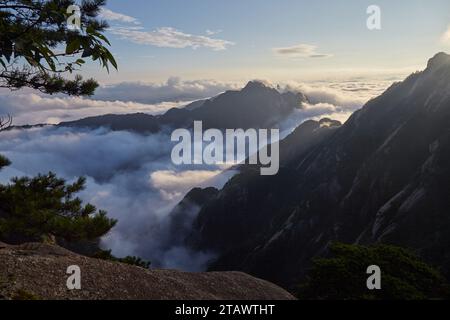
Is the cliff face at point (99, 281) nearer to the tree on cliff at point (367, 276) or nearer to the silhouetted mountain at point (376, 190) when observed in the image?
the tree on cliff at point (367, 276)

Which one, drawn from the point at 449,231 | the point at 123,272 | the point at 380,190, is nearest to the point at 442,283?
the point at 123,272

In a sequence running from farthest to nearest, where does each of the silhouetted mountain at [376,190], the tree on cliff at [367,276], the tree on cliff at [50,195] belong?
the silhouetted mountain at [376,190] < the tree on cliff at [367,276] < the tree on cliff at [50,195]

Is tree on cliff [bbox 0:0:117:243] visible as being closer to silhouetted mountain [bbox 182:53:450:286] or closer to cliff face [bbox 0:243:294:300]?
cliff face [bbox 0:243:294:300]

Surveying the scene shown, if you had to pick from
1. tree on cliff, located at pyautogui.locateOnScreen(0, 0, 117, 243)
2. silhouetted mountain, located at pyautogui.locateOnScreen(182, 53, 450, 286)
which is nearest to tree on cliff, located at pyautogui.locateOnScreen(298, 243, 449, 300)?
tree on cliff, located at pyautogui.locateOnScreen(0, 0, 117, 243)

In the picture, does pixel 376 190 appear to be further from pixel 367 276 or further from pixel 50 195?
pixel 50 195

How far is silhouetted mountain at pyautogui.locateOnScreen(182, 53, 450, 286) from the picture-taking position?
85.5 m

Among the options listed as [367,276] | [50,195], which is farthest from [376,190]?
[50,195]

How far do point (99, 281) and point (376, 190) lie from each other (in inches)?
4389

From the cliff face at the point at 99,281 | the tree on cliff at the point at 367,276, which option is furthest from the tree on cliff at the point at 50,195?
the tree on cliff at the point at 367,276

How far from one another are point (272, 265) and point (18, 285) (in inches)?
A: 4764

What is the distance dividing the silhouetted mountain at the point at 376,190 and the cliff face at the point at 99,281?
50.9m

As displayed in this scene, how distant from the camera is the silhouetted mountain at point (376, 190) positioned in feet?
281
